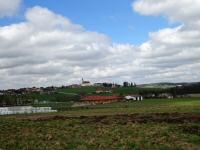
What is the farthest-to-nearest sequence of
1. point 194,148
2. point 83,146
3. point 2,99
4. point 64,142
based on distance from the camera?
point 2,99 → point 64,142 → point 83,146 → point 194,148

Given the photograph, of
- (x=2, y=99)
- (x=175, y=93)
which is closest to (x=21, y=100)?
(x=2, y=99)

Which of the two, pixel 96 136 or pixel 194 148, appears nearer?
pixel 194 148

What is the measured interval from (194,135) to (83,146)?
725 cm

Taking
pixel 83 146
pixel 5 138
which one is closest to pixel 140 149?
pixel 83 146

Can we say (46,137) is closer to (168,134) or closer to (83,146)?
(83,146)

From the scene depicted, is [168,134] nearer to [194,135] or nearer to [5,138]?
[194,135]

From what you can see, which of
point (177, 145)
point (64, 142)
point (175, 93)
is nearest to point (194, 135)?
point (177, 145)

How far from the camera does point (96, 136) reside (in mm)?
27969

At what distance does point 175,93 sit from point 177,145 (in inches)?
5535

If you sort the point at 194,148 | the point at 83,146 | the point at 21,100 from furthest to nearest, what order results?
1. the point at 21,100
2. the point at 83,146
3. the point at 194,148

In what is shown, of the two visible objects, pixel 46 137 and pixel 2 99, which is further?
pixel 2 99

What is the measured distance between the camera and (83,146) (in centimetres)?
2358

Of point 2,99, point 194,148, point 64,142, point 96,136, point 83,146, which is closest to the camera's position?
point 194,148

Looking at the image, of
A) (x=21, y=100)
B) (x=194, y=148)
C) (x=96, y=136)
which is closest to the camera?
(x=194, y=148)
